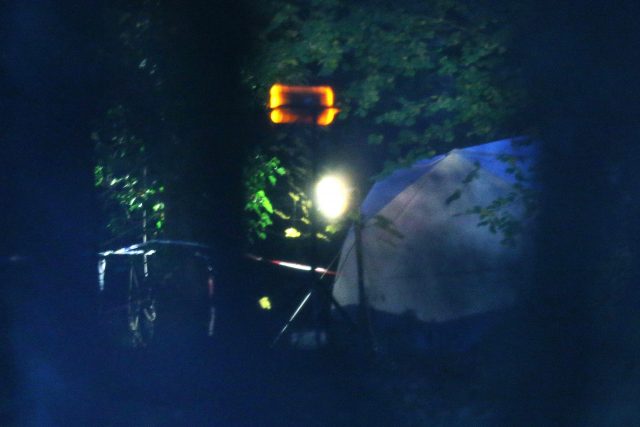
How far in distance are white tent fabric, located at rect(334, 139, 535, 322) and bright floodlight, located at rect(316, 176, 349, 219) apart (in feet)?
2.07

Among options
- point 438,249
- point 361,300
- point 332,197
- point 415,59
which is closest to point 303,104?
point 415,59

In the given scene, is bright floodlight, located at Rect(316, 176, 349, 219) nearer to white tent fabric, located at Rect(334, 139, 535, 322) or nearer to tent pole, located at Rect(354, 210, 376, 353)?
tent pole, located at Rect(354, 210, 376, 353)

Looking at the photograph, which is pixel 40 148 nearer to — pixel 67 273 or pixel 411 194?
pixel 67 273

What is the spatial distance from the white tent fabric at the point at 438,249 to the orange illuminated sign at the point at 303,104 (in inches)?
89.3

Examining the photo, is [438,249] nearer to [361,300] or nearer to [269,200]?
A: [361,300]

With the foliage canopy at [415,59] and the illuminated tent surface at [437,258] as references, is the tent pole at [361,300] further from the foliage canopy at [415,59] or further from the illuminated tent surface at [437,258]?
the foliage canopy at [415,59]

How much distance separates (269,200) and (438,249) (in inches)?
94.6

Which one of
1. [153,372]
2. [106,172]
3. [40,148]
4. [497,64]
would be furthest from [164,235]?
[497,64]

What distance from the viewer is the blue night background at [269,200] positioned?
650cm

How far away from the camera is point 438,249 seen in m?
10.6

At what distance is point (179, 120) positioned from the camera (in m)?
8.38

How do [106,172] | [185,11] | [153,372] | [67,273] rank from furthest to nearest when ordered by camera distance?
[106,172] < [185,11] < [153,372] < [67,273]

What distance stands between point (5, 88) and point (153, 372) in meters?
2.92

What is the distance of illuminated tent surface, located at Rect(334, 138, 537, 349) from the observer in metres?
9.93
